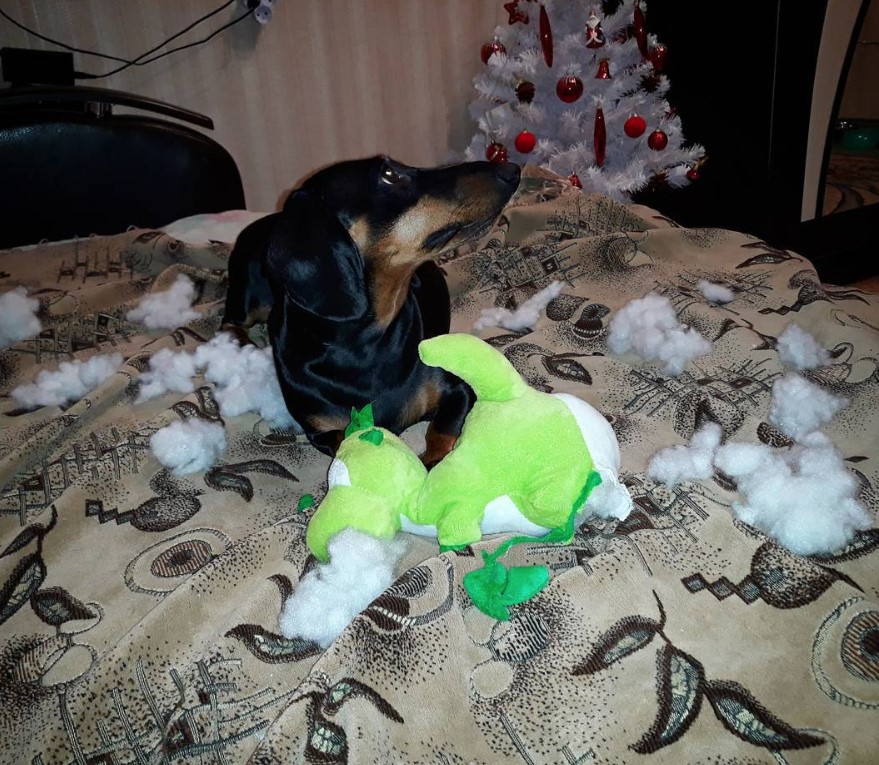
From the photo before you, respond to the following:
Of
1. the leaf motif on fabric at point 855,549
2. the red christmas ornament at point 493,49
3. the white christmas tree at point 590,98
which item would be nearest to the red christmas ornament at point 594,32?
the white christmas tree at point 590,98

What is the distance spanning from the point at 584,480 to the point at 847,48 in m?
2.67

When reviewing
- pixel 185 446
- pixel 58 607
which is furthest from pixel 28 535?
pixel 185 446

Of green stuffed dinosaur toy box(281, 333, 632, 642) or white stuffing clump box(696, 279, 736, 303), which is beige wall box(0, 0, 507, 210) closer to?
white stuffing clump box(696, 279, 736, 303)

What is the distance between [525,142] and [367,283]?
1.79m

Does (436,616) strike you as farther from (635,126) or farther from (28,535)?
(635,126)

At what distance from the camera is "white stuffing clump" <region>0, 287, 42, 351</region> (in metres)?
1.66

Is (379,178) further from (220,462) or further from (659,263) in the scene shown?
(659,263)

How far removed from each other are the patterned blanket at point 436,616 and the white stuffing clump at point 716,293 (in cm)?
19

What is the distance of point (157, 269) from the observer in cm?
206

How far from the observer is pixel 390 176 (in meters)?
1.28

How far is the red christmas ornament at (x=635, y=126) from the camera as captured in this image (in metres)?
2.65

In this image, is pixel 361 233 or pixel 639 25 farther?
pixel 639 25

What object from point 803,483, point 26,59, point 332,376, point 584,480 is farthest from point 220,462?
point 26,59

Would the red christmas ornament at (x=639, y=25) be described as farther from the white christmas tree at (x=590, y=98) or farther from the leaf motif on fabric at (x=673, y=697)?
the leaf motif on fabric at (x=673, y=697)
